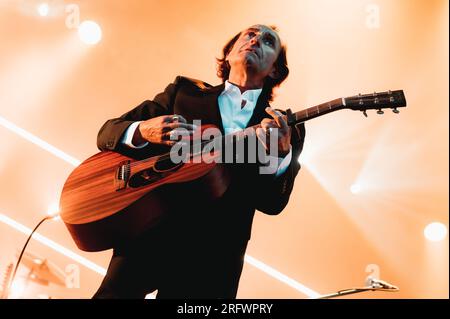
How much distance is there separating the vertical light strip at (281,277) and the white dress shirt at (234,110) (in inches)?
61.5

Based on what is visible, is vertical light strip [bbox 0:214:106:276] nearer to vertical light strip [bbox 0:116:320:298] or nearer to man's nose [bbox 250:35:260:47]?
vertical light strip [bbox 0:116:320:298]

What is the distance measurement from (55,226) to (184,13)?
1.40m

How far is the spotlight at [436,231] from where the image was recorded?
3.27 metres

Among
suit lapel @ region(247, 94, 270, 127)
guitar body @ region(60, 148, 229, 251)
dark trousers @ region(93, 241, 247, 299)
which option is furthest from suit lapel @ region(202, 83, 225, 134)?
dark trousers @ region(93, 241, 247, 299)

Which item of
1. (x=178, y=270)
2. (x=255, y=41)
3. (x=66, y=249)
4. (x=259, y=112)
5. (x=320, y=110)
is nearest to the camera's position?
(x=178, y=270)

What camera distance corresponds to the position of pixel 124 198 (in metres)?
1.39

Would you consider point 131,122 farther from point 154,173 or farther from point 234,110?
point 234,110

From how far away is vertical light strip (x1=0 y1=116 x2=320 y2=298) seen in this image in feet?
7.51

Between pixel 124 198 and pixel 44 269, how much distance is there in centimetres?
151

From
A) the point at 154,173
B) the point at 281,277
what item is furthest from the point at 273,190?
the point at 281,277

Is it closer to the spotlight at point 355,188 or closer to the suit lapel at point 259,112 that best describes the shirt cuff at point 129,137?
the suit lapel at point 259,112
